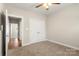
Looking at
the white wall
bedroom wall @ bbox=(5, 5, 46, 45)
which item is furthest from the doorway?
the white wall

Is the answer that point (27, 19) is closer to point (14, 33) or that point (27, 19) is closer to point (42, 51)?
point (14, 33)

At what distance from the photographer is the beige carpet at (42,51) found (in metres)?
1.96

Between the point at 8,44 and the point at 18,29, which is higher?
the point at 18,29

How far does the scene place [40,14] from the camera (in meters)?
2.03

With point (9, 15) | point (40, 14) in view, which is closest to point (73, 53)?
point (40, 14)

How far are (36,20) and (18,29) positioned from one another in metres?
0.35

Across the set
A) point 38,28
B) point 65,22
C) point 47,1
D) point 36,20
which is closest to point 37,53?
point 38,28

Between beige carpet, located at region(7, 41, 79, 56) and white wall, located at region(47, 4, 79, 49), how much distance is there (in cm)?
11

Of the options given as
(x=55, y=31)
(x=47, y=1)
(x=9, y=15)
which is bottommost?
(x=55, y=31)

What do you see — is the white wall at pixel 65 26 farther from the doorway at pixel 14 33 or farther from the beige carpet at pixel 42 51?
the doorway at pixel 14 33

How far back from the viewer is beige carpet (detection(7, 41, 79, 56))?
77.0 inches

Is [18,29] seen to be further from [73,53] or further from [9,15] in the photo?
[73,53]

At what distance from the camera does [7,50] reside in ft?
6.37

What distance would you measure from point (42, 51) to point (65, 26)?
584mm
